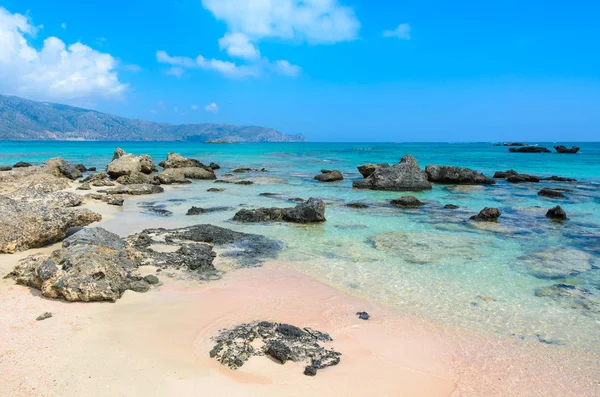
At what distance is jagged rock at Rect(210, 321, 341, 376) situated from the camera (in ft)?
16.1

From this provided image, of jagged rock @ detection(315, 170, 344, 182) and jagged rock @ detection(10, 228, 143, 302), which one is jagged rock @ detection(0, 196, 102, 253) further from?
jagged rock @ detection(315, 170, 344, 182)

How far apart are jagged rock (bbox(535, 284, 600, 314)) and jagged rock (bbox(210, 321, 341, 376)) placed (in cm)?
470

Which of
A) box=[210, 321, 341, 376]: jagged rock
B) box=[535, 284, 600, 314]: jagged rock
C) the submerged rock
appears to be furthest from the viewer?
the submerged rock

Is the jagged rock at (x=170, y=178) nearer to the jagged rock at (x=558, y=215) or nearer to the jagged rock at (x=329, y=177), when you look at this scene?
the jagged rock at (x=329, y=177)

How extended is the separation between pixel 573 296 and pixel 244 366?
647cm

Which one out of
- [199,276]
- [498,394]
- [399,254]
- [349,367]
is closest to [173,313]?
[199,276]

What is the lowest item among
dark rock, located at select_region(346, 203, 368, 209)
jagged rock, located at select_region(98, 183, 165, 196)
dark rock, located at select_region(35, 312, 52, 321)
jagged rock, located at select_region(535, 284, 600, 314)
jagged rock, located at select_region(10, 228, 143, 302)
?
jagged rock, located at select_region(535, 284, 600, 314)

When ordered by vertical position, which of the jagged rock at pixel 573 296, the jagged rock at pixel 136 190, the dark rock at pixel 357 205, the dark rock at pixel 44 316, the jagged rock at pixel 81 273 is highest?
the jagged rock at pixel 81 273

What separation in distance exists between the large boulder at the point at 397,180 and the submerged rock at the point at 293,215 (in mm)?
10814

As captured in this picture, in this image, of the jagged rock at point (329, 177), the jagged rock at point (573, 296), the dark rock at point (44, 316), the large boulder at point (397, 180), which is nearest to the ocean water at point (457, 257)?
the jagged rock at point (573, 296)

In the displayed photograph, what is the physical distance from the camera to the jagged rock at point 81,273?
6.29 m

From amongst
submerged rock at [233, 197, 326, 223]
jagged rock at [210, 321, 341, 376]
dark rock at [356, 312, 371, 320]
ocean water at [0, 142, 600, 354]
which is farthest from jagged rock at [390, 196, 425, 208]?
jagged rock at [210, 321, 341, 376]

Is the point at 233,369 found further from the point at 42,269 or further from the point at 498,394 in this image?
the point at 42,269

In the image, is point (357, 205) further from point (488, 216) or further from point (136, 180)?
point (136, 180)
